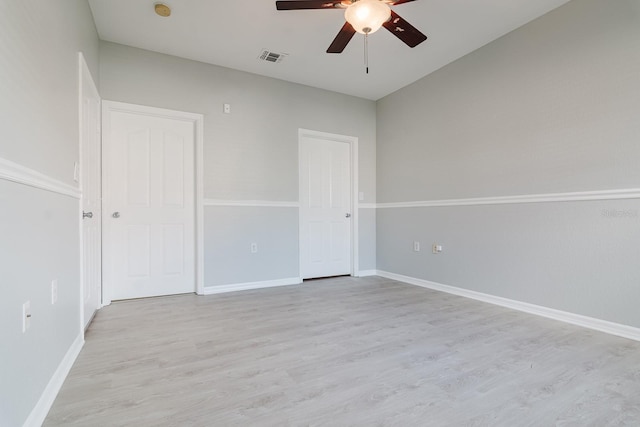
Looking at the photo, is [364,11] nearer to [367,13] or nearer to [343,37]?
[367,13]

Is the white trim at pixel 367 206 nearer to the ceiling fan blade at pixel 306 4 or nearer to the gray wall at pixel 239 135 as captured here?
the gray wall at pixel 239 135

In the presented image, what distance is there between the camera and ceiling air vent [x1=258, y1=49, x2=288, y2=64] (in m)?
3.21

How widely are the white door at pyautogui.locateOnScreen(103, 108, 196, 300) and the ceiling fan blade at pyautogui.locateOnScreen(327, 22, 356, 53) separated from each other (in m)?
1.92

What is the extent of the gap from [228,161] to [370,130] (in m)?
2.17

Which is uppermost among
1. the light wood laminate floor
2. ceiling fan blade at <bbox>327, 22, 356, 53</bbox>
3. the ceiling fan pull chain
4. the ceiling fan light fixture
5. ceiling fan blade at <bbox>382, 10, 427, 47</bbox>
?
the ceiling fan pull chain

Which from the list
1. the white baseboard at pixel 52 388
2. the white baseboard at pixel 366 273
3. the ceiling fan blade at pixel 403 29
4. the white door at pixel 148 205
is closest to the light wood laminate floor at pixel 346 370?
the white baseboard at pixel 52 388

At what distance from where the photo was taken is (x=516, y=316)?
261 centimetres

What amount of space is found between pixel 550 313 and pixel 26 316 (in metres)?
3.44

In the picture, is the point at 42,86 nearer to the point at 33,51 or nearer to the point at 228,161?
the point at 33,51

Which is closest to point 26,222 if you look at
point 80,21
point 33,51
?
point 33,51

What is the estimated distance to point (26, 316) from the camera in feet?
3.92

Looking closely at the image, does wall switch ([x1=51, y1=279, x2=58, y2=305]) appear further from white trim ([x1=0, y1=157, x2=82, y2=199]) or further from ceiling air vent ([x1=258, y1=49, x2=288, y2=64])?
ceiling air vent ([x1=258, y1=49, x2=288, y2=64])

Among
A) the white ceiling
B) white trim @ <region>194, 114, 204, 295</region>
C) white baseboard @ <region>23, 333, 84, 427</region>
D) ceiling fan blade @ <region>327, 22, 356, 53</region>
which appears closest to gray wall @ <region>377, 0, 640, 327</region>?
the white ceiling

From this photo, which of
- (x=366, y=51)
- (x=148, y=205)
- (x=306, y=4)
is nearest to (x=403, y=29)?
(x=306, y=4)
